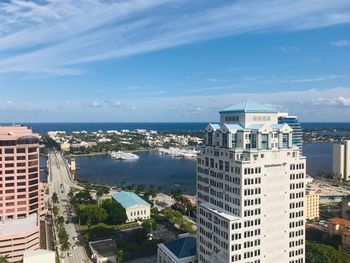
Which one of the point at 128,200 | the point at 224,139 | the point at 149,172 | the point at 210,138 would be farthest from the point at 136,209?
the point at 149,172

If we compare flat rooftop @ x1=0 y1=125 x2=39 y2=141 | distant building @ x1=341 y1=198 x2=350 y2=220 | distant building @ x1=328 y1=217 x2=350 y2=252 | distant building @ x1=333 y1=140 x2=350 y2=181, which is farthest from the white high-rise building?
distant building @ x1=333 y1=140 x2=350 y2=181

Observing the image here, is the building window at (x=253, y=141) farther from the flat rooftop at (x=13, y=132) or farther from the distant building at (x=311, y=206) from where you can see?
the distant building at (x=311, y=206)

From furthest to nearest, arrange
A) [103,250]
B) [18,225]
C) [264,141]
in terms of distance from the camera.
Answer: [103,250]
[18,225]
[264,141]

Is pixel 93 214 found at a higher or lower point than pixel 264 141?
lower

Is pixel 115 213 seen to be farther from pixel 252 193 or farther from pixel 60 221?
pixel 252 193

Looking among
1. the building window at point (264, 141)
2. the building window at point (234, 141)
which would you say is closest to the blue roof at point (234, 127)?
the building window at point (234, 141)
